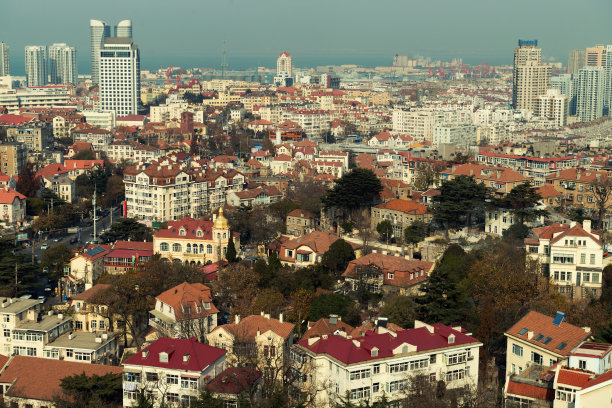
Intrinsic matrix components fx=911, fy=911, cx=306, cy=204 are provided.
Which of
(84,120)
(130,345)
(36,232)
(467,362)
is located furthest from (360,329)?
(84,120)

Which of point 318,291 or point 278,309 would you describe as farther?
point 318,291

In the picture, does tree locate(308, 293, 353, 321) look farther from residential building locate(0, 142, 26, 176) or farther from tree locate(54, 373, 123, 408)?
residential building locate(0, 142, 26, 176)

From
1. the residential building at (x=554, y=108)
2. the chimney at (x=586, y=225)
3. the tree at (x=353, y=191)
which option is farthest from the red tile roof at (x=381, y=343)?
the residential building at (x=554, y=108)

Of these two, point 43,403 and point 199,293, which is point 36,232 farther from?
point 43,403

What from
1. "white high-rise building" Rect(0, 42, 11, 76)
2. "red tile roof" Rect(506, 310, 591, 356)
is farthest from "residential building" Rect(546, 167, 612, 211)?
"white high-rise building" Rect(0, 42, 11, 76)

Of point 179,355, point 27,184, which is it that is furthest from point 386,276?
point 27,184

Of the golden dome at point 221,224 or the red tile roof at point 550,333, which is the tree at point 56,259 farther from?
the red tile roof at point 550,333
